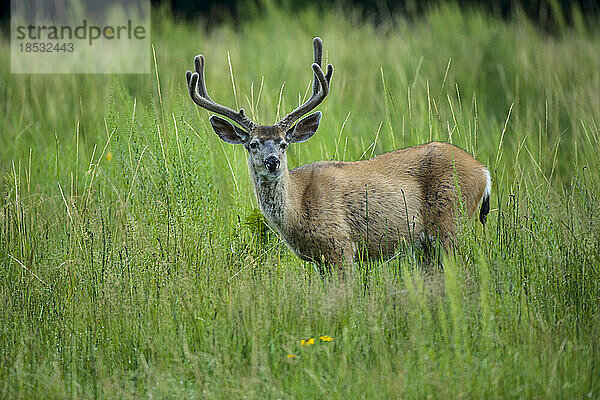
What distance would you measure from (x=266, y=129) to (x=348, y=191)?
64 centimetres

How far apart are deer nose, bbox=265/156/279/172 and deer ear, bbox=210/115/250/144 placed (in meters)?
0.34

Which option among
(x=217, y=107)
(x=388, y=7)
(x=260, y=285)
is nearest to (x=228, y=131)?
(x=217, y=107)

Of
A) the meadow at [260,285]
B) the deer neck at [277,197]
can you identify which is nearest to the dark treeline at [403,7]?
the meadow at [260,285]

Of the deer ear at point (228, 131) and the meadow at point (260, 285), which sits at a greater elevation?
the deer ear at point (228, 131)

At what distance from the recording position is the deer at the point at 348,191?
15.8 feet

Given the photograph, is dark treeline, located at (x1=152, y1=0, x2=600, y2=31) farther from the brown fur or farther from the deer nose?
the deer nose

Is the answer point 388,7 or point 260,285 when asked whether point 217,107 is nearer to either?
point 260,285

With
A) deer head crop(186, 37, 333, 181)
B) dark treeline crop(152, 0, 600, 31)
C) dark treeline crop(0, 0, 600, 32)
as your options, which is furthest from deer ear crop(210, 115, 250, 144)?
dark treeline crop(0, 0, 600, 32)

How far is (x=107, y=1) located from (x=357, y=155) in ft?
27.1

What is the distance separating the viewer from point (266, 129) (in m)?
4.77

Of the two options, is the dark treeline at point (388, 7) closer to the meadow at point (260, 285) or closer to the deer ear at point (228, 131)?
the meadow at point (260, 285)

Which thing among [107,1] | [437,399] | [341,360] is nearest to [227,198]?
[341,360]

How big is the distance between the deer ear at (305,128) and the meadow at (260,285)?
56 centimetres

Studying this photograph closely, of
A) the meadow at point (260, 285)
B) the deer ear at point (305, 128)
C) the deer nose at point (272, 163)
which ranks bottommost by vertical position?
the meadow at point (260, 285)
